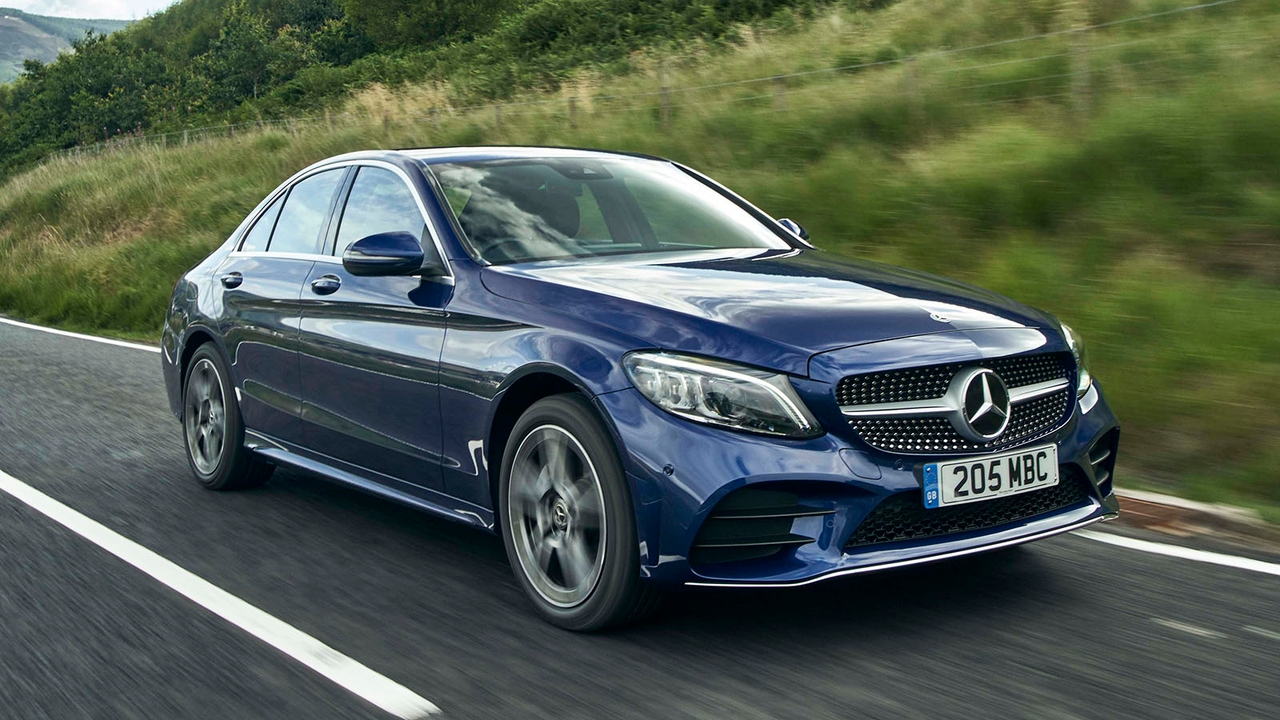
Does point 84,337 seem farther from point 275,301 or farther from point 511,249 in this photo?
point 511,249

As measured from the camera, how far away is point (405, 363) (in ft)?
16.2

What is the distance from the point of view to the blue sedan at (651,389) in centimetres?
385

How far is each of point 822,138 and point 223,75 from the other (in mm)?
62815

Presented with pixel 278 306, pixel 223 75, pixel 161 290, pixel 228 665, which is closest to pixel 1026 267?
pixel 278 306

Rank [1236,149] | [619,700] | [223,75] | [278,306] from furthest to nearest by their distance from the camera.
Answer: [223,75]
[1236,149]
[278,306]
[619,700]

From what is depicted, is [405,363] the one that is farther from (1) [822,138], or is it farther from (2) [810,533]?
(1) [822,138]

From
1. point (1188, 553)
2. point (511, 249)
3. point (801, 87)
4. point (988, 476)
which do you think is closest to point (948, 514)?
point (988, 476)

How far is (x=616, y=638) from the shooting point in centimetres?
412

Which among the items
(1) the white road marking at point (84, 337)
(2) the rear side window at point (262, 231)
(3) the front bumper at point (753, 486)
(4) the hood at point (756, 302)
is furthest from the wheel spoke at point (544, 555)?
(1) the white road marking at point (84, 337)

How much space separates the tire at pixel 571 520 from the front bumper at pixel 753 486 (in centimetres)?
9

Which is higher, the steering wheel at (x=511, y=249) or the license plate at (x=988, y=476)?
the steering wheel at (x=511, y=249)

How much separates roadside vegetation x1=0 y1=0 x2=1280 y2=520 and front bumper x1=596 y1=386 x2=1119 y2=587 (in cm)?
228

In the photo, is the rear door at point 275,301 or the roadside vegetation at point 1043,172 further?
the roadside vegetation at point 1043,172

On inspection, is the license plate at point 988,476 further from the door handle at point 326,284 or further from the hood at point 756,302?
the door handle at point 326,284
